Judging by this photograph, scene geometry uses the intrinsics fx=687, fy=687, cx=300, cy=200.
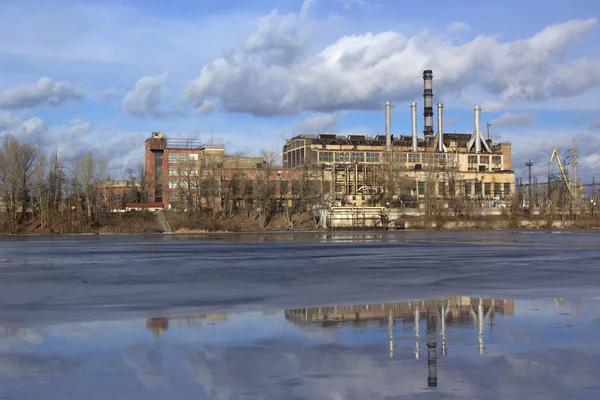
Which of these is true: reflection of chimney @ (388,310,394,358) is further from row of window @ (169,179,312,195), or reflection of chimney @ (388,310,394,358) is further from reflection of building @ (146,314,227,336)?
row of window @ (169,179,312,195)

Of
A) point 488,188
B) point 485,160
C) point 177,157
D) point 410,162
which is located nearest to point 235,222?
point 177,157

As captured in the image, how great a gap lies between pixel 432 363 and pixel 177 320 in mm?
6076

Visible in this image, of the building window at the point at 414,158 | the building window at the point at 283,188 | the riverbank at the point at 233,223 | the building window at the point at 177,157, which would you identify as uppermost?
the building window at the point at 414,158

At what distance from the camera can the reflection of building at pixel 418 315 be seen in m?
12.6

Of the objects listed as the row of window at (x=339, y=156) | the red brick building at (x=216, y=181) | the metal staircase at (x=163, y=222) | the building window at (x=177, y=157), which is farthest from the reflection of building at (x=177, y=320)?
the row of window at (x=339, y=156)

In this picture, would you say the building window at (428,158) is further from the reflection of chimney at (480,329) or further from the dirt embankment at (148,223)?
the reflection of chimney at (480,329)

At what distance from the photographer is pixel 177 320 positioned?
14023 mm

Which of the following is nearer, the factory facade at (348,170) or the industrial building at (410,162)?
the factory facade at (348,170)

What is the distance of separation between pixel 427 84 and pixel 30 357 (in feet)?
423

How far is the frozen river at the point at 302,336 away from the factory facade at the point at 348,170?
79.5 meters

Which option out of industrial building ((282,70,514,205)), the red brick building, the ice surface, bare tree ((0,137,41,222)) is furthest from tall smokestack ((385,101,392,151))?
the ice surface

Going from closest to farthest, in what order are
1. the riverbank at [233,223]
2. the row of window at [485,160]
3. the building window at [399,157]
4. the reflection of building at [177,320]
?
the reflection of building at [177,320]
the riverbank at [233,223]
the building window at [399,157]
the row of window at [485,160]

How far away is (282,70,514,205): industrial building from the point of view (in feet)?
376

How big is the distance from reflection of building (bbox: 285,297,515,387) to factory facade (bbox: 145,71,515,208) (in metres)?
83.6
